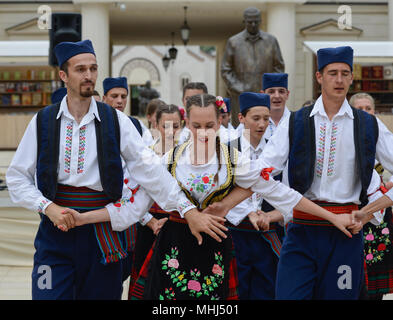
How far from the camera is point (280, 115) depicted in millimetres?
5141

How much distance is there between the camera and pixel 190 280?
311 cm

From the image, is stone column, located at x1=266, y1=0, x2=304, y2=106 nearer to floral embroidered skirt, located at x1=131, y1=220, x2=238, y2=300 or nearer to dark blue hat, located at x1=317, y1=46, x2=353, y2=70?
dark blue hat, located at x1=317, y1=46, x2=353, y2=70

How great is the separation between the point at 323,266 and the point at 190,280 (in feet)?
2.22

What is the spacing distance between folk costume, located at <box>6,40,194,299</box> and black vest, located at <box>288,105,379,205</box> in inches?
23.0

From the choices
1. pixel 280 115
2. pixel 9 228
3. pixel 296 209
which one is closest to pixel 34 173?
pixel 296 209

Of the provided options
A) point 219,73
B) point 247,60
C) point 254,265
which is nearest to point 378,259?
point 254,265

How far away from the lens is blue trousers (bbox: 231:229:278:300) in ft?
13.7

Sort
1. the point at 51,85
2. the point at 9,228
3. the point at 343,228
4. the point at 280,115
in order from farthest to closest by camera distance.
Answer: the point at 51,85
the point at 9,228
the point at 280,115
the point at 343,228

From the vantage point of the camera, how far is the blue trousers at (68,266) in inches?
119

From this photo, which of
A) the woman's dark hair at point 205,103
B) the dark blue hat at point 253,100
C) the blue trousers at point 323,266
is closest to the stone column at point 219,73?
the dark blue hat at point 253,100

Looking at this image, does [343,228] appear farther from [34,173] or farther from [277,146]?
[34,173]

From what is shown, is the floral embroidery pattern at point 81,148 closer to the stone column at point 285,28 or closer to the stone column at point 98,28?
the stone column at point 98,28

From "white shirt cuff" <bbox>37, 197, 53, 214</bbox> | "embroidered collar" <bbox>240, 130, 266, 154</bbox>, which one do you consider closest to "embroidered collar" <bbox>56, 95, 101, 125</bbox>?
"white shirt cuff" <bbox>37, 197, 53, 214</bbox>

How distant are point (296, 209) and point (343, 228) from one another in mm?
278
